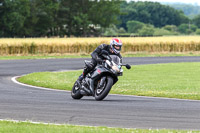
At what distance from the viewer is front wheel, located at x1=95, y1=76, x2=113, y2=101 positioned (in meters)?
14.1

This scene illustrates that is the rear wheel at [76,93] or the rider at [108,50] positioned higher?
the rider at [108,50]

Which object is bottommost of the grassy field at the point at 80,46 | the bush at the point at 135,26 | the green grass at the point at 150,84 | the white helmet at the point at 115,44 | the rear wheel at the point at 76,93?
the bush at the point at 135,26

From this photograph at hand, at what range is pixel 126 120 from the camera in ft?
35.7

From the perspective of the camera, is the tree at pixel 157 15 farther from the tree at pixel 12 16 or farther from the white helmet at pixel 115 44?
the white helmet at pixel 115 44

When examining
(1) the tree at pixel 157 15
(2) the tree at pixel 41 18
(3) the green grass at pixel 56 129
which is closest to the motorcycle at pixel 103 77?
(3) the green grass at pixel 56 129

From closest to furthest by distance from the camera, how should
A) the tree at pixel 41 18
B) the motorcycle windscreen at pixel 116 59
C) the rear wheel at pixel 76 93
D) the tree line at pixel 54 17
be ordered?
the motorcycle windscreen at pixel 116 59 < the rear wheel at pixel 76 93 < the tree line at pixel 54 17 < the tree at pixel 41 18

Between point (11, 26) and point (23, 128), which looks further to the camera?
point (11, 26)

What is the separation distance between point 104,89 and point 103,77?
1.05 ft

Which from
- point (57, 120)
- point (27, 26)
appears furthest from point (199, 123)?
point (27, 26)

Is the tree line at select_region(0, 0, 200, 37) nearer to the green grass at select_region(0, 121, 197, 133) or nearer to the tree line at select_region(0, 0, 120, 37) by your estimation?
the tree line at select_region(0, 0, 120, 37)

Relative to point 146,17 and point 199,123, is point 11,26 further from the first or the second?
point 146,17

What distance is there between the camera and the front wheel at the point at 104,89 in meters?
14.1

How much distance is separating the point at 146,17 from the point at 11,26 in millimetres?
114910

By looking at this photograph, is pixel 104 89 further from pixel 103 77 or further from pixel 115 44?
pixel 115 44
